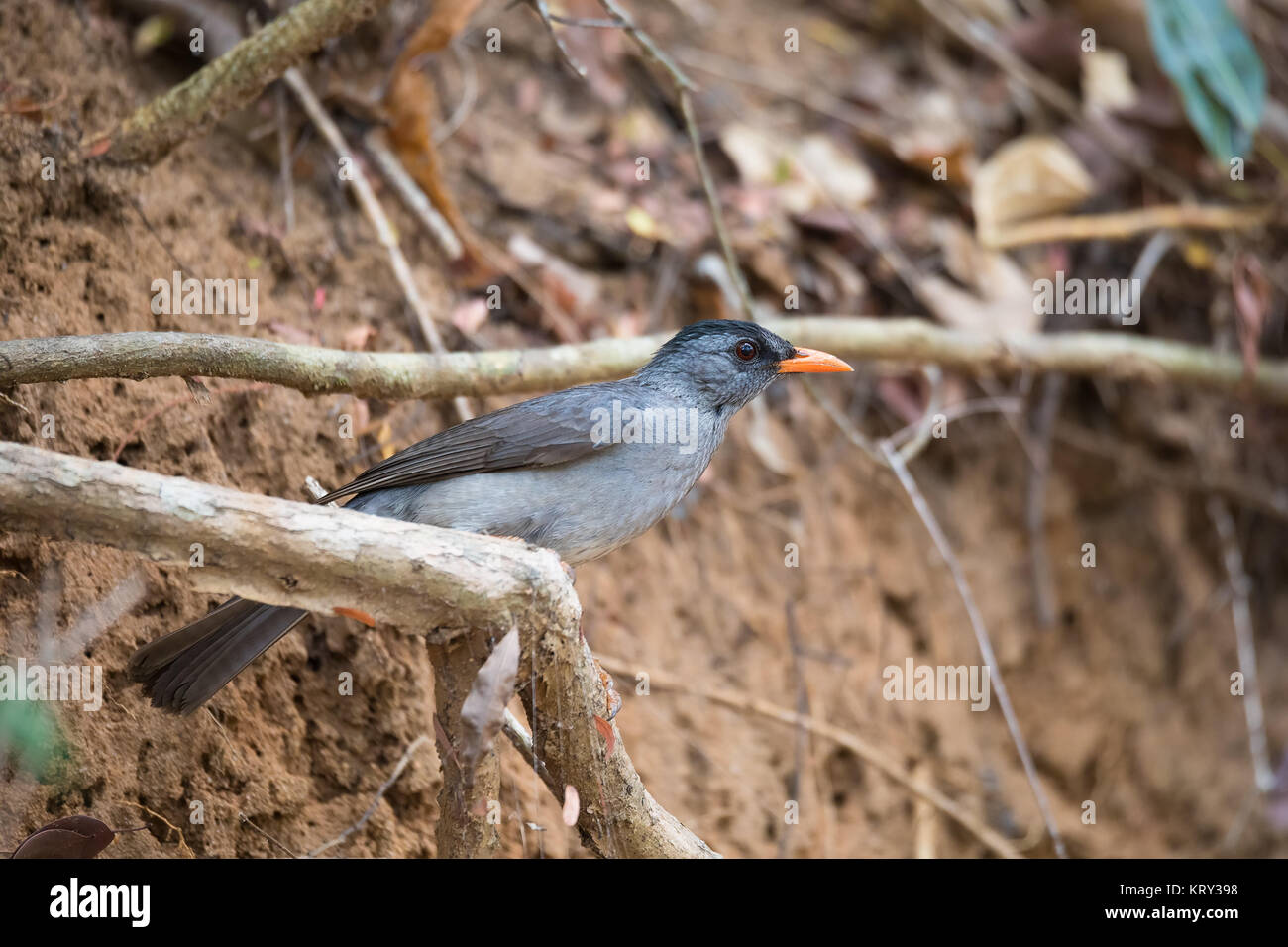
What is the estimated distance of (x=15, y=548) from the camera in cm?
327

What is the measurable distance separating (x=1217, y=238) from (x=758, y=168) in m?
2.84

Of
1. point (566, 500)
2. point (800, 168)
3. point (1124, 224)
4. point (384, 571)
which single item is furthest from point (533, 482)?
point (1124, 224)

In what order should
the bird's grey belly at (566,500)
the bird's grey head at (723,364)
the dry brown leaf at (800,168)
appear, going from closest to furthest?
the bird's grey belly at (566,500), the bird's grey head at (723,364), the dry brown leaf at (800,168)

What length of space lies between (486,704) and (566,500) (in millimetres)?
1076

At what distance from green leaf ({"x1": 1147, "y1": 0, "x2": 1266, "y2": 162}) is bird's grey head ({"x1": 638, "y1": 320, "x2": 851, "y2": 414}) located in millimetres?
3431

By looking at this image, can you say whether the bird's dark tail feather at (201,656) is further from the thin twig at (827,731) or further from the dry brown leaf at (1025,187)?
the dry brown leaf at (1025,187)

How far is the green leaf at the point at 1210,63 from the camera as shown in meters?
6.15

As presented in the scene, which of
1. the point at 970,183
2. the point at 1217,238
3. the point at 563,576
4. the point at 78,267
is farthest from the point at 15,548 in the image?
the point at 1217,238

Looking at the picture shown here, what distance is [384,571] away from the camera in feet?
8.61

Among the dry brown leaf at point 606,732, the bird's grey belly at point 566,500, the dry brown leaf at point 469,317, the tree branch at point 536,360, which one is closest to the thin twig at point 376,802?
the bird's grey belly at point 566,500

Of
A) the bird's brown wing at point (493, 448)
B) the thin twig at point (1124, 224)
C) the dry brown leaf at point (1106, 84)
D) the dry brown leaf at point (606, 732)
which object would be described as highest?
the dry brown leaf at point (1106, 84)

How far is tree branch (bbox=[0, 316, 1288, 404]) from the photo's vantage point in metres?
2.99

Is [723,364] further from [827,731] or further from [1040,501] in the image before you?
[1040,501]

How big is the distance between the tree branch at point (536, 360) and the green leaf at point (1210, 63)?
127 cm
